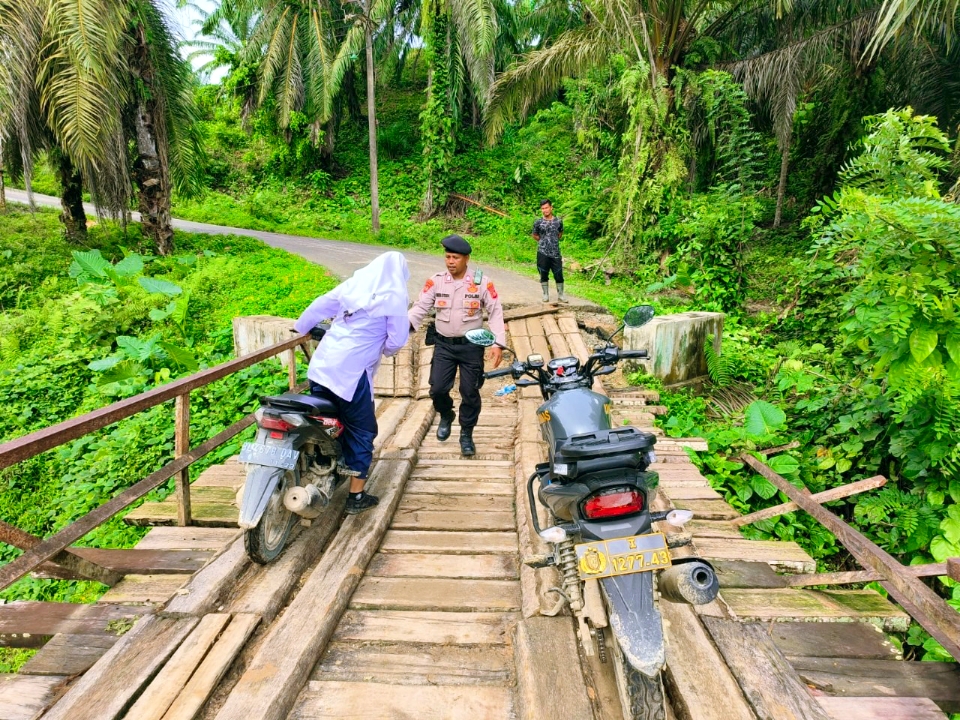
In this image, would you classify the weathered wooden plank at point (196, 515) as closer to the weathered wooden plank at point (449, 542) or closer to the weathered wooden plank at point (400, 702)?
the weathered wooden plank at point (449, 542)

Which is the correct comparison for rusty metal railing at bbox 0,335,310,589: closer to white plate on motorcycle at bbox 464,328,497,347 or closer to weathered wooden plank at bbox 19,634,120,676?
weathered wooden plank at bbox 19,634,120,676

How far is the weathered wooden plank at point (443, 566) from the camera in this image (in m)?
3.07

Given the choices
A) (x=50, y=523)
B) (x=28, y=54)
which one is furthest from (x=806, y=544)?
(x=28, y=54)

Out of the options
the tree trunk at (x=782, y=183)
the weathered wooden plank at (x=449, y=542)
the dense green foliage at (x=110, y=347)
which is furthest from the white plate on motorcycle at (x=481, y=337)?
the tree trunk at (x=782, y=183)

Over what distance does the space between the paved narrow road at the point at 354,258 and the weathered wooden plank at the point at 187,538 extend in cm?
663

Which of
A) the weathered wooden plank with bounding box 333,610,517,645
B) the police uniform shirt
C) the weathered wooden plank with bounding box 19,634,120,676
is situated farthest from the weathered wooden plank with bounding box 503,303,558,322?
the weathered wooden plank with bounding box 19,634,120,676

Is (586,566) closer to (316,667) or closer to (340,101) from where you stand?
(316,667)

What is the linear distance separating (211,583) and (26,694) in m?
0.75

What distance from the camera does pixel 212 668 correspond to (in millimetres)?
2193

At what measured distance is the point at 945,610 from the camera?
2.34 m

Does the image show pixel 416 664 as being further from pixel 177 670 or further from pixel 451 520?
pixel 451 520

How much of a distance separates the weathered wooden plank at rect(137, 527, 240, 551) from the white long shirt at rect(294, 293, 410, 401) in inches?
42.5

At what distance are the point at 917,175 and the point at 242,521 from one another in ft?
21.0

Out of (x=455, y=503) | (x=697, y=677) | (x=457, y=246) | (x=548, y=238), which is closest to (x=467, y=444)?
(x=455, y=503)
